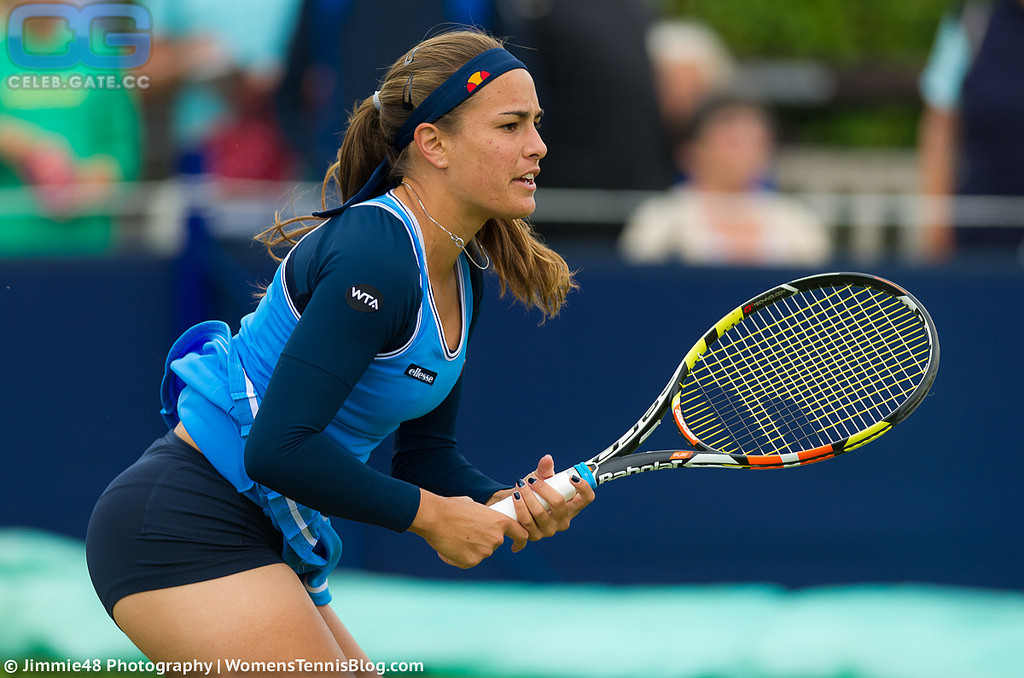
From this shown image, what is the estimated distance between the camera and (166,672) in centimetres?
252

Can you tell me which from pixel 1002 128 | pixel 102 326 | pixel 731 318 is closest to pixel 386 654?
pixel 102 326

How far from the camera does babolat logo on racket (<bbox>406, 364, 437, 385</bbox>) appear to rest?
7.95ft

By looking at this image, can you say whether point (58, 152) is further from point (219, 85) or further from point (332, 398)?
point (332, 398)

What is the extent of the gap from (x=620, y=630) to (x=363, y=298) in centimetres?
259

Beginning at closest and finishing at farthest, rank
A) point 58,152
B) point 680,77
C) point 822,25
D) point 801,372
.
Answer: point 801,372 → point 58,152 → point 680,77 → point 822,25

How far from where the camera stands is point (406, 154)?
2592mm

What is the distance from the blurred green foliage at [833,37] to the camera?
41.2ft

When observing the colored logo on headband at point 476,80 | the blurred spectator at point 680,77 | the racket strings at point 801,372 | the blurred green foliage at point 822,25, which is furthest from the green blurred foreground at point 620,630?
the blurred green foliage at point 822,25

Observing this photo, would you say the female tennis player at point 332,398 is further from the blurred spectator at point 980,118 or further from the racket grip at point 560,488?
the blurred spectator at point 980,118

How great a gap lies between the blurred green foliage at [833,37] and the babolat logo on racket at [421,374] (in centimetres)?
1061

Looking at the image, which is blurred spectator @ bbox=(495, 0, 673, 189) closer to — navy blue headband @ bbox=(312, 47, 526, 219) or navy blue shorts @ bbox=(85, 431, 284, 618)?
navy blue headband @ bbox=(312, 47, 526, 219)

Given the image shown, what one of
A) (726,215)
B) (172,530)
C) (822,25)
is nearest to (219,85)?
(726,215)

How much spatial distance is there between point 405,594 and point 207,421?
243 cm

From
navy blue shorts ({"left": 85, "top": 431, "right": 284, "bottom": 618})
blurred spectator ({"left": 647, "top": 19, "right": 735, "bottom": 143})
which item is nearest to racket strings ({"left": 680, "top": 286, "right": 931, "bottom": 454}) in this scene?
navy blue shorts ({"left": 85, "top": 431, "right": 284, "bottom": 618})
